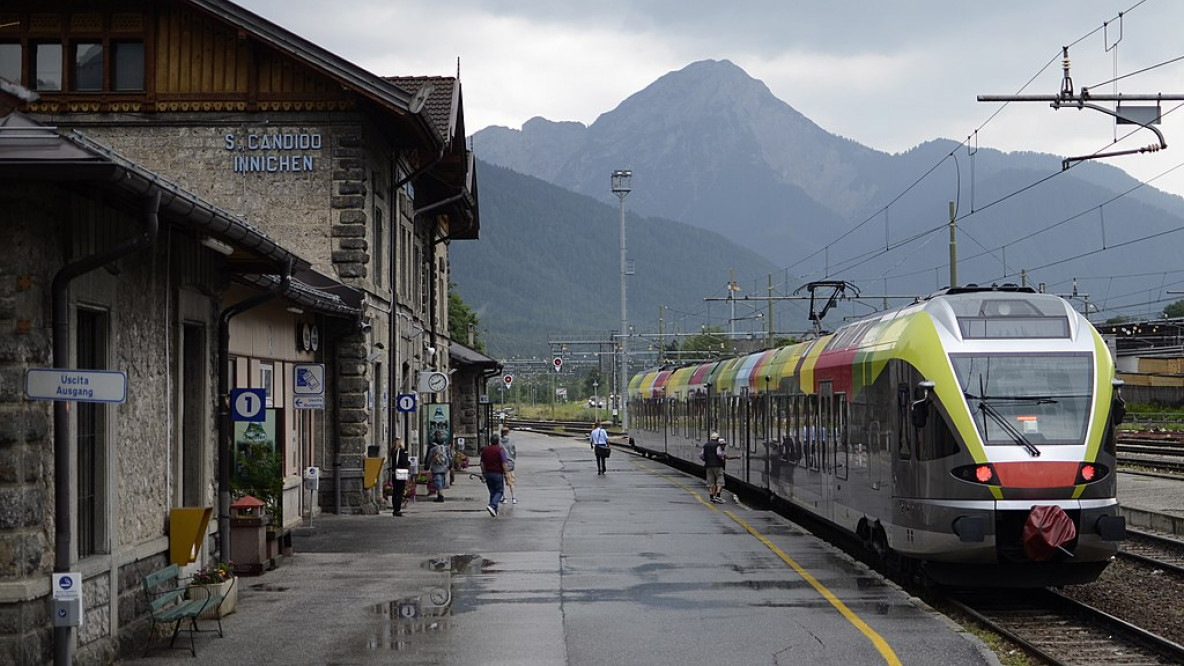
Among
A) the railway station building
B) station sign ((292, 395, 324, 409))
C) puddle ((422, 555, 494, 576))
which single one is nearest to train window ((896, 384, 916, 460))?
puddle ((422, 555, 494, 576))

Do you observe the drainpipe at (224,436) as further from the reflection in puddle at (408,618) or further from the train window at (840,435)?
the train window at (840,435)

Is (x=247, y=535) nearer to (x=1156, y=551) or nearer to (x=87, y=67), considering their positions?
(x=1156, y=551)

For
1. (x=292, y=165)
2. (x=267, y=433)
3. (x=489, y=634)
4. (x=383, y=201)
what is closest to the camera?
(x=489, y=634)

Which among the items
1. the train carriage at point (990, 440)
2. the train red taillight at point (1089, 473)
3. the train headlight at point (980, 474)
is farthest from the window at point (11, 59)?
the train red taillight at point (1089, 473)

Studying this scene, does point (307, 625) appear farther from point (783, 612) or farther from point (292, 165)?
point (292, 165)

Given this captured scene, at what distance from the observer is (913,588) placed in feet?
52.2

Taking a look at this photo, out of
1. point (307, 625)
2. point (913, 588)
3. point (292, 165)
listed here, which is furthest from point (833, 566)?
point (292, 165)

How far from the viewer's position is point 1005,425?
1377 cm

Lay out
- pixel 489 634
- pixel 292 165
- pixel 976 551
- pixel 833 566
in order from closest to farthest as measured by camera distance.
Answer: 1. pixel 489 634
2. pixel 976 551
3. pixel 833 566
4. pixel 292 165

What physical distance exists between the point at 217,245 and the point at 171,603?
331 centimetres

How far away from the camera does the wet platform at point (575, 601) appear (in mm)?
11711

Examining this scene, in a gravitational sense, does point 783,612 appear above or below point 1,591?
below

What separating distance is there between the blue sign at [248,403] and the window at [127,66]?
1107 centimetres

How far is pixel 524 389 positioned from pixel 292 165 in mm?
139195
